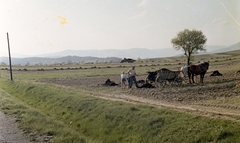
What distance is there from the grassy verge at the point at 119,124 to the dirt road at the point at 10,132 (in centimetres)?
52

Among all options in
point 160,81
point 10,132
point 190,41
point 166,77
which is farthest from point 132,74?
point 190,41

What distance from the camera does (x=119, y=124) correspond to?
582 inches

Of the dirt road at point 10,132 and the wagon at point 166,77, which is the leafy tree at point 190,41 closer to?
the wagon at point 166,77

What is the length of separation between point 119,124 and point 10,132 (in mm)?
5479

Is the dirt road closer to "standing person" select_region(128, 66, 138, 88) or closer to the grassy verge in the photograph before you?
the grassy verge

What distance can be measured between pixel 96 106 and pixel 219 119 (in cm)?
879

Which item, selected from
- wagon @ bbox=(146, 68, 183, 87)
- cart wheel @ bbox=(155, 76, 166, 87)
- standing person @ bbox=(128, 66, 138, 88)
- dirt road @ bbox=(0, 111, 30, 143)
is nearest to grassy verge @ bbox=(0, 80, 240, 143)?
dirt road @ bbox=(0, 111, 30, 143)

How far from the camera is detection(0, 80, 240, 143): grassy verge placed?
36.1 ft

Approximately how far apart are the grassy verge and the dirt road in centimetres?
52

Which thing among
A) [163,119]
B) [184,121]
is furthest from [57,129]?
[184,121]

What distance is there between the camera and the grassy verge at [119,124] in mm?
10992

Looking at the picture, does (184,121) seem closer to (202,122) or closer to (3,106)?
(202,122)

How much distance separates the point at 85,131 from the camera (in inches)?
623

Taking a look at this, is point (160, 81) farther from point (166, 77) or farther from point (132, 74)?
point (132, 74)
